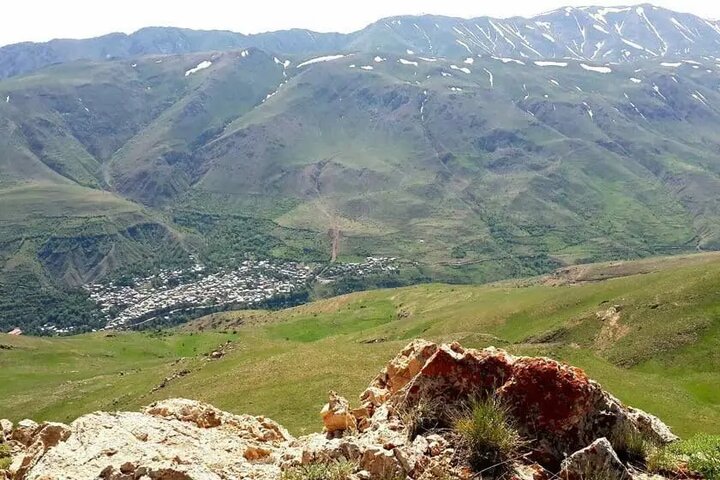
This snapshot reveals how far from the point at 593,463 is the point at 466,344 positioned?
41910 mm

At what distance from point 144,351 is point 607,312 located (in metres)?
72.1

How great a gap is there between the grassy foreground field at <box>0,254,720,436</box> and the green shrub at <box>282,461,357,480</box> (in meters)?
22.9

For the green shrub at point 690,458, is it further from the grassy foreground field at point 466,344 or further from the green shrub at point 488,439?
the grassy foreground field at point 466,344

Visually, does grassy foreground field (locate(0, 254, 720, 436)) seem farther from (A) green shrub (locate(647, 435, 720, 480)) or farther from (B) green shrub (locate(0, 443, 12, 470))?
(A) green shrub (locate(647, 435, 720, 480))

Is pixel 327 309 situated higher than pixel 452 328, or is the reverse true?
pixel 452 328

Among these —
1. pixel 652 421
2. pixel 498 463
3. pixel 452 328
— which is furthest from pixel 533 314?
pixel 498 463

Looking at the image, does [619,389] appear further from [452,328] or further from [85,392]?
[85,392]

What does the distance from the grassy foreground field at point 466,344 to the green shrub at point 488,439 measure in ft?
76.1

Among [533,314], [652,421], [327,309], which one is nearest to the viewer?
[652,421]

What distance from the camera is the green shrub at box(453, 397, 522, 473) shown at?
1185cm

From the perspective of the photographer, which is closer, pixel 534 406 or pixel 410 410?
pixel 534 406

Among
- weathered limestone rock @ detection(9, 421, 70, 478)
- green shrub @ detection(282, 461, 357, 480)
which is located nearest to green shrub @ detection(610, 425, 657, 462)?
green shrub @ detection(282, 461, 357, 480)

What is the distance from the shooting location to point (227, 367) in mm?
55438

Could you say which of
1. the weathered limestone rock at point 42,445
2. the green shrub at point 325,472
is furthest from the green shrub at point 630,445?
the weathered limestone rock at point 42,445
